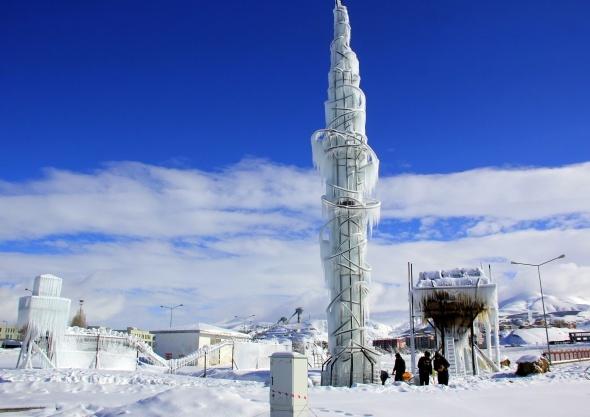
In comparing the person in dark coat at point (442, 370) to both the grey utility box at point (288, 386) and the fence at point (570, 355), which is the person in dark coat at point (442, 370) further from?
the fence at point (570, 355)

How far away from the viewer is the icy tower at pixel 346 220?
30.7 meters

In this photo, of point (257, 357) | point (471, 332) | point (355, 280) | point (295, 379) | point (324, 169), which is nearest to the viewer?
point (295, 379)

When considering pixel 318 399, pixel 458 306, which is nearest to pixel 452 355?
pixel 458 306

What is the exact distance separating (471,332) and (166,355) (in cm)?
4475

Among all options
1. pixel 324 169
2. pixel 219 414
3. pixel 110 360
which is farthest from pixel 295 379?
pixel 110 360

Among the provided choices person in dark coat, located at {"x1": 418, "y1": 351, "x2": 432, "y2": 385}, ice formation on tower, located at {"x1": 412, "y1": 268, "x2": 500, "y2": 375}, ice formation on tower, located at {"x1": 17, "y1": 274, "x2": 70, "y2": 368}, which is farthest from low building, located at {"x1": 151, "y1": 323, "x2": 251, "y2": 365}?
person in dark coat, located at {"x1": 418, "y1": 351, "x2": 432, "y2": 385}

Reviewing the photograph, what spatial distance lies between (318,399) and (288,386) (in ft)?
22.2

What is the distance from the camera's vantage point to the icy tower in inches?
1210

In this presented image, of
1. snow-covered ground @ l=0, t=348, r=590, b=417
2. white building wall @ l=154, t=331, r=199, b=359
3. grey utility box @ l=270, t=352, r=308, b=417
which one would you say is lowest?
snow-covered ground @ l=0, t=348, r=590, b=417

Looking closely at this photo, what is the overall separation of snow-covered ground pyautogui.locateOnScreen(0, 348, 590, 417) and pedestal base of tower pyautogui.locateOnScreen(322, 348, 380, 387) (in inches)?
365

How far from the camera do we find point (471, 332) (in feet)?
119

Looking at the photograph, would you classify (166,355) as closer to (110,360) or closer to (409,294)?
(110,360)

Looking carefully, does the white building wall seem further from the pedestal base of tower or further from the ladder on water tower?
the pedestal base of tower

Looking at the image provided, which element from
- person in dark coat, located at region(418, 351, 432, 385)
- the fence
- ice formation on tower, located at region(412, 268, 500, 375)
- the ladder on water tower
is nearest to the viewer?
person in dark coat, located at region(418, 351, 432, 385)
